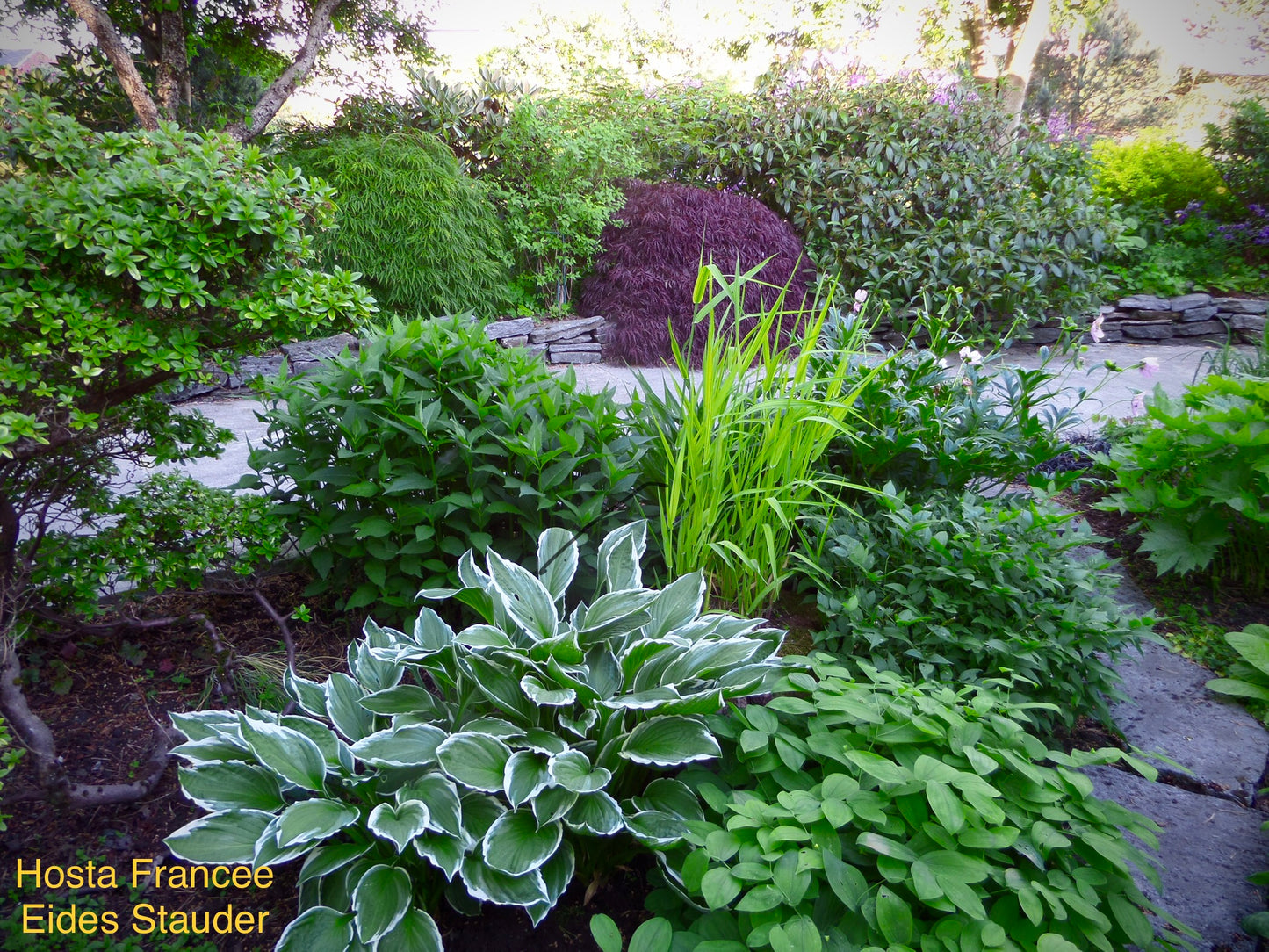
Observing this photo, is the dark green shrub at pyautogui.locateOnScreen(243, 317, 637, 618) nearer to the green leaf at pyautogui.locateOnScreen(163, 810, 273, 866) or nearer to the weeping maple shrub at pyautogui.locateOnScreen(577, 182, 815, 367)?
the green leaf at pyautogui.locateOnScreen(163, 810, 273, 866)

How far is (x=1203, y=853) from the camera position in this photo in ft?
4.58

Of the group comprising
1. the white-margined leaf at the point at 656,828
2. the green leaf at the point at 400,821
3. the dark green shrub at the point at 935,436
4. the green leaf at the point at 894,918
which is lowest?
the white-margined leaf at the point at 656,828

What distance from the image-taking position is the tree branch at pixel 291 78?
18.1 feet

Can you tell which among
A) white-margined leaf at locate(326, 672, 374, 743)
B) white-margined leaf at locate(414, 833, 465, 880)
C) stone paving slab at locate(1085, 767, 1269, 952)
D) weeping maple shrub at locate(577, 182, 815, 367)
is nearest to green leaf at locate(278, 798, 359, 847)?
white-margined leaf at locate(414, 833, 465, 880)

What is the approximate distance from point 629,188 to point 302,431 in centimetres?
513

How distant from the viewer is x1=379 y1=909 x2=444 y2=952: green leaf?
103cm

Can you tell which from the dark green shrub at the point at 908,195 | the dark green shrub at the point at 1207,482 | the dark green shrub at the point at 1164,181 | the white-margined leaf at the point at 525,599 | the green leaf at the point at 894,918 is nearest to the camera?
the green leaf at the point at 894,918

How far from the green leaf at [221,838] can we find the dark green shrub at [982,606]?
4.17ft

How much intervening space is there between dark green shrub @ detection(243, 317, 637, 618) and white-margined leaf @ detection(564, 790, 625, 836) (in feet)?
2.47

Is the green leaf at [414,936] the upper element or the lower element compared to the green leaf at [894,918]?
lower

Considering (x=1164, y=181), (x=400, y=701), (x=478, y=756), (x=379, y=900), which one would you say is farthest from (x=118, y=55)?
(x=1164, y=181)

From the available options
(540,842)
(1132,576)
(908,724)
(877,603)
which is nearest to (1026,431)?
(1132,576)

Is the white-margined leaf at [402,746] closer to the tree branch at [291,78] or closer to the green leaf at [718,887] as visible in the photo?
the green leaf at [718,887]

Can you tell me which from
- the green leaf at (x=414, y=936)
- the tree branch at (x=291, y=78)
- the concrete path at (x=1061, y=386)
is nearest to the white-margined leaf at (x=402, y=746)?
the green leaf at (x=414, y=936)
